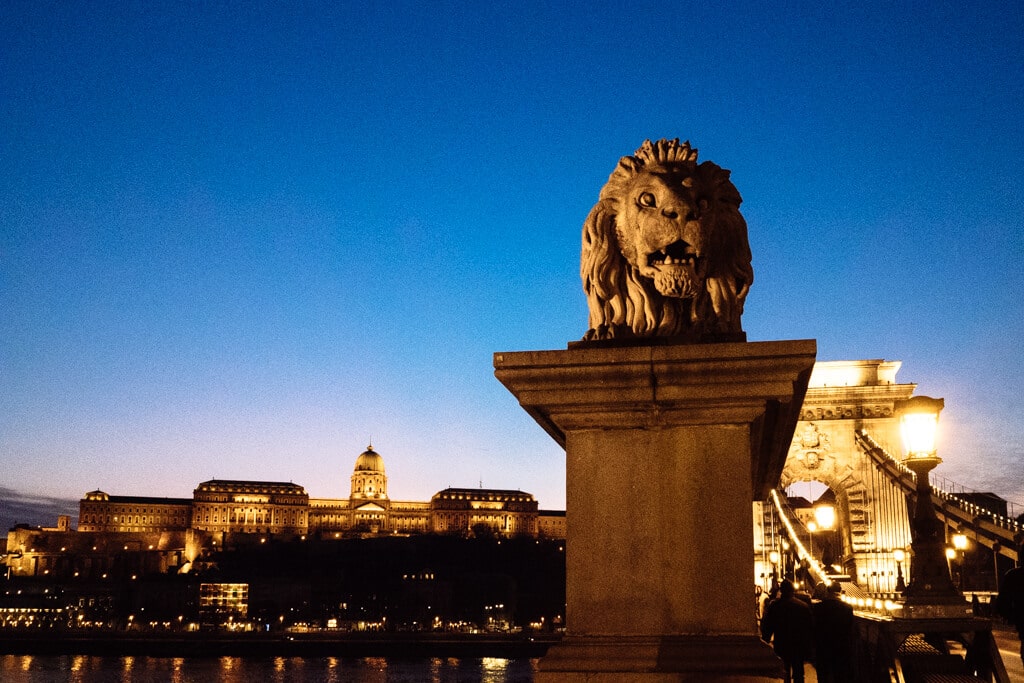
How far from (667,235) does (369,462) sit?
181 metres

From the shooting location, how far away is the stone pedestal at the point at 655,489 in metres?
3.30

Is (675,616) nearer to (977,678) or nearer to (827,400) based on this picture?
(977,678)

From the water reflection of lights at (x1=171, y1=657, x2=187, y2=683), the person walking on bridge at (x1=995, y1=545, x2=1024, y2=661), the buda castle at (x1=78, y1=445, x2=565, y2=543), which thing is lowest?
the water reflection of lights at (x1=171, y1=657, x2=187, y2=683)

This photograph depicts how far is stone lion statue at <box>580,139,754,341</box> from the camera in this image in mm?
3645

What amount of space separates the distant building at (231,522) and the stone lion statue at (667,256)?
159467 millimetres

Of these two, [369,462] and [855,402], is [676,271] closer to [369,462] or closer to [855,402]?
[855,402]

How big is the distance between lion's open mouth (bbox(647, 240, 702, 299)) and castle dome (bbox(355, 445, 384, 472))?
180m

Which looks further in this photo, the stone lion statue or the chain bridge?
the chain bridge

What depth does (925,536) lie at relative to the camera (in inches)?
314

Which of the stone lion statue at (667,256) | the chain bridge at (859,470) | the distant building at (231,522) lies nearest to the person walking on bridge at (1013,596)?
the stone lion statue at (667,256)

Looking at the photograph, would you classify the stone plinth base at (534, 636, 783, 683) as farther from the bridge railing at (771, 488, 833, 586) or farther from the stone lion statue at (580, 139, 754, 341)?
the bridge railing at (771, 488, 833, 586)

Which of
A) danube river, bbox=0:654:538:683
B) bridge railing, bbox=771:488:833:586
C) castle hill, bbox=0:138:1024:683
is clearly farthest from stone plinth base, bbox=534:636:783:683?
danube river, bbox=0:654:538:683

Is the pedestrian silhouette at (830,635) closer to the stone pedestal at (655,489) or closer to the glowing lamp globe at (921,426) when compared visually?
the glowing lamp globe at (921,426)

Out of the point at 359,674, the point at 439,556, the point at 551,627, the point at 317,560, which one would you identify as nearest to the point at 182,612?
the point at 317,560
